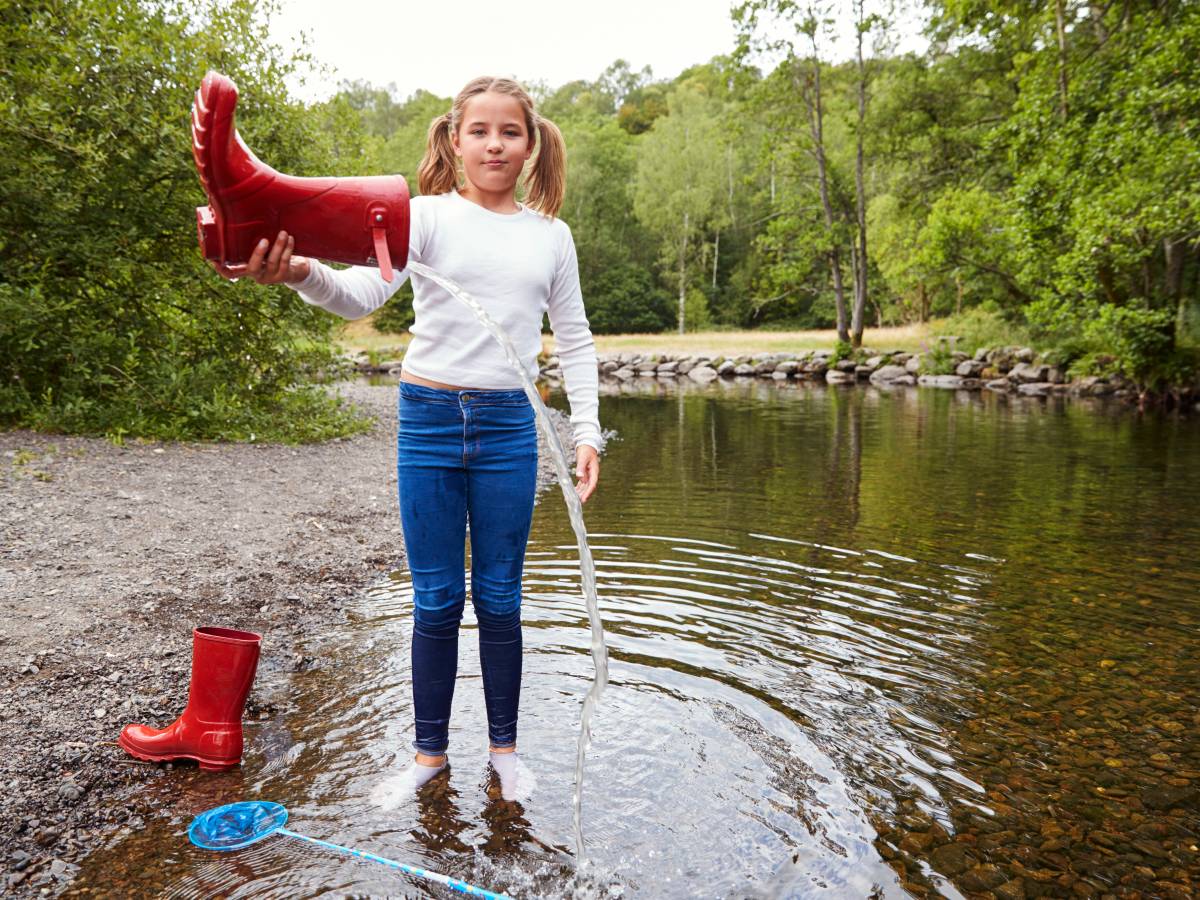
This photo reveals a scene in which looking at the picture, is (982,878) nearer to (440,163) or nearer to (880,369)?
(440,163)

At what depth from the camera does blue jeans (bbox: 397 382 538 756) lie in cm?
253

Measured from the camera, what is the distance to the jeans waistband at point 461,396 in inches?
98.4

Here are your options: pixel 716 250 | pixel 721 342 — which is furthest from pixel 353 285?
pixel 716 250

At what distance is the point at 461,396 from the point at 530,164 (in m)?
0.78

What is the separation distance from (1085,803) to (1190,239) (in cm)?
1550

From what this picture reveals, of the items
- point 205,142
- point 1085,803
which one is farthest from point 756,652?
point 205,142

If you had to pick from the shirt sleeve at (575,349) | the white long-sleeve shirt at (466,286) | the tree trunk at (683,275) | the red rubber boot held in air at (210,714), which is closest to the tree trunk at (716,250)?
the tree trunk at (683,275)

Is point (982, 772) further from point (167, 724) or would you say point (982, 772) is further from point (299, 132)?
point (299, 132)

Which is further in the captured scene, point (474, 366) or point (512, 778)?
point (512, 778)

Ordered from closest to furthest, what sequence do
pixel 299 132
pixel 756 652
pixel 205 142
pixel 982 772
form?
pixel 205 142 < pixel 982 772 < pixel 756 652 < pixel 299 132

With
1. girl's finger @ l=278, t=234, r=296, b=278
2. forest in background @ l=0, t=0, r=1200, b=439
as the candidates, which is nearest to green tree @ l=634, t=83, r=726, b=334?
forest in background @ l=0, t=0, r=1200, b=439

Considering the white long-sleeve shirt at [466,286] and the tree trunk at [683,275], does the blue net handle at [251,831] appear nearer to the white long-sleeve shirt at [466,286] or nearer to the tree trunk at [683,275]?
the white long-sleeve shirt at [466,286]

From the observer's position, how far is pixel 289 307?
31.5 ft

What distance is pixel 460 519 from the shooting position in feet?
8.60
